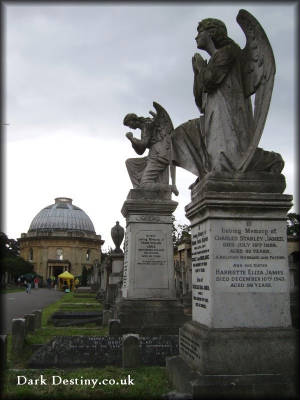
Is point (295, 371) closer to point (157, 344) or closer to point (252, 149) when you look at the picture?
point (252, 149)

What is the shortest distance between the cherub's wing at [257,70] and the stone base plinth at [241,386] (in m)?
2.55

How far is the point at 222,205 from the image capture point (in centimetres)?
491

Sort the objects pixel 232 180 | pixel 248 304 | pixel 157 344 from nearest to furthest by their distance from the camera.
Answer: pixel 248 304, pixel 232 180, pixel 157 344

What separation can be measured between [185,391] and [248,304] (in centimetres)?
124

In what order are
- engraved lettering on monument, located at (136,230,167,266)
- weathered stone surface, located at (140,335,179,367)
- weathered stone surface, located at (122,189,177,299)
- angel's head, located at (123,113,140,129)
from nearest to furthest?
weathered stone surface, located at (140,335,179,367) → weathered stone surface, located at (122,189,177,299) → engraved lettering on monument, located at (136,230,167,266) → angel's head, located at (123,113,140,129)

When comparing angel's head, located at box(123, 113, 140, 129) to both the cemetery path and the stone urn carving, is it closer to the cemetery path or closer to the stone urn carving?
the cemetery path

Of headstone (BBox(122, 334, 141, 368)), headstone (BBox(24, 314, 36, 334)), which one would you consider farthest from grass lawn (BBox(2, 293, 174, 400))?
headstone (BBox(24, 314, 36, 334))

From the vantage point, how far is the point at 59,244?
88.1 meters

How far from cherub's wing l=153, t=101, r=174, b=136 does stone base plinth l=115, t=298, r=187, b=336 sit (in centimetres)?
488

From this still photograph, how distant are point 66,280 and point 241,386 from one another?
196 feet

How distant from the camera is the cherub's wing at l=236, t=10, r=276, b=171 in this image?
17.3 feet

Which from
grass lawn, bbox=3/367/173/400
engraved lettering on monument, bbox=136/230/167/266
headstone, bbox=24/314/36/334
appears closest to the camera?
grass lawn, bbox=3/367/173/400

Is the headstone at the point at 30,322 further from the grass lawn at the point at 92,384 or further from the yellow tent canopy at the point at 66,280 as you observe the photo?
the yellow tent canopy at the point at 66,280

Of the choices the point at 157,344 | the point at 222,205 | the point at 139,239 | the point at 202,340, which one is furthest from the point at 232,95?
the point at 139,239
